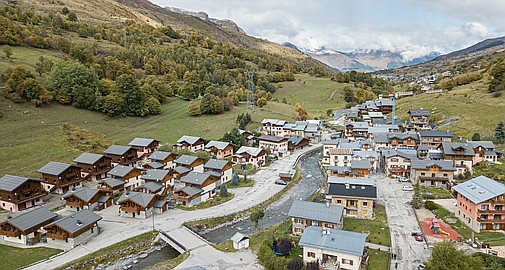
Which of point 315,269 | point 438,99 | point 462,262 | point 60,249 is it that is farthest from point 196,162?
point 438,99

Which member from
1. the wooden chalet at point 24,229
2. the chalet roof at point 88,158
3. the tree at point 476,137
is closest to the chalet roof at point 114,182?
the chalet roof at point 88,158

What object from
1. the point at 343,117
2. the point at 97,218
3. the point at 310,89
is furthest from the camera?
the point at 310,89

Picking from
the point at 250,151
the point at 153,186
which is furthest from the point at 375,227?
the point at 250,151

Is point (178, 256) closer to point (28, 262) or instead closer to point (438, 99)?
point (28, 262)

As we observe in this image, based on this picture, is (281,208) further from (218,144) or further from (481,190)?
(218,144)

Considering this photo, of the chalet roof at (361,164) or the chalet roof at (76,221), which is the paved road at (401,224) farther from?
the chalet roof at (76,221)
